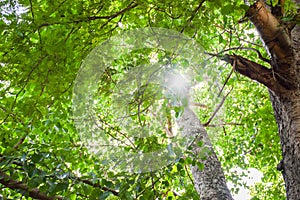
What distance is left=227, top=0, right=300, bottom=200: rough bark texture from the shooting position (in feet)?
5.20

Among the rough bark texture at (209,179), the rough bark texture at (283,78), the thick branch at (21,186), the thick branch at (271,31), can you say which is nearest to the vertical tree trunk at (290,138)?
the rough bark texture at (283,78)

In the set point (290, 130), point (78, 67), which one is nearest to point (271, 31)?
point (290, 130)

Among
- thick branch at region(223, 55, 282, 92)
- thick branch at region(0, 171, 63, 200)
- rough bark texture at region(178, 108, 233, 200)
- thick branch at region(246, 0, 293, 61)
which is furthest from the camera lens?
rough bark texture at region(178, 108, 233, 200)

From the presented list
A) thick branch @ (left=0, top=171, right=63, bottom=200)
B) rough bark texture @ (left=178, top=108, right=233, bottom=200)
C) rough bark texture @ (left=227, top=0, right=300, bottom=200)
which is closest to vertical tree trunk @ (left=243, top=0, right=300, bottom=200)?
rough bark texture @ (left=227, top=0, right=300, bottom=200)

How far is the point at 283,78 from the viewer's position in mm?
1708

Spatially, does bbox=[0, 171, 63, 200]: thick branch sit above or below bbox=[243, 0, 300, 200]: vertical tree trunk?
below

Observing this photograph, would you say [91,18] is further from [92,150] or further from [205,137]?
[205,137]

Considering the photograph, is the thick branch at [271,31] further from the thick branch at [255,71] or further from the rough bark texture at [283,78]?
the thick branch at [255,71]

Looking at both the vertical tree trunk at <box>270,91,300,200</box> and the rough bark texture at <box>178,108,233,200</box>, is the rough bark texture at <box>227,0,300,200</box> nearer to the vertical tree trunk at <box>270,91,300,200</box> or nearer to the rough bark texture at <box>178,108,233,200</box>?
the vertical tree trunk at <box>270,91,300,200</box>

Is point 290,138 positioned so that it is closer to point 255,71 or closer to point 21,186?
point 255,71

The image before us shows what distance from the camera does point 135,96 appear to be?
1176mm

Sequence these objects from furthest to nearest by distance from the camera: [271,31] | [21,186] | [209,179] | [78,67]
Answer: [209,179] < [78,67] < [271,31] < [21,186]

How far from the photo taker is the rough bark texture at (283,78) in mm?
1585

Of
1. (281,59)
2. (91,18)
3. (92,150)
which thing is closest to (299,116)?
(281,59)
